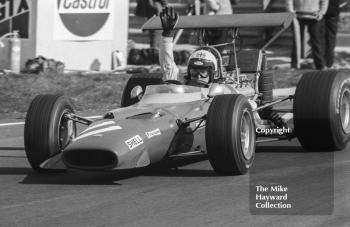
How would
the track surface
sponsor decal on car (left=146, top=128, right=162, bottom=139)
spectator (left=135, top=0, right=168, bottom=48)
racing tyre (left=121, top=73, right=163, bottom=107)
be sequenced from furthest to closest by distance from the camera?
spectator (left=135, top=0, right=168, bottom=48)
racing tyre (left=121, top=73, right=163, bottom=107)
sponsor decal on car (left=146, top=128, right=162, bottom=139)
the track surface

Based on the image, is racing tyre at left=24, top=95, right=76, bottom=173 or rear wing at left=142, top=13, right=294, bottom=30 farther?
rear wing at left=142, top=13, right=294, bottom=30

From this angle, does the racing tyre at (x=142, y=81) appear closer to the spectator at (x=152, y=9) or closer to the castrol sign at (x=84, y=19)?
the castrol sign at (x=84, y=19)

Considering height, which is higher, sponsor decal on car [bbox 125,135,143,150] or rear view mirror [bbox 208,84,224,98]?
rear view mirror [bbox 208,84,224,98]

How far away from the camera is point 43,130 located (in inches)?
325

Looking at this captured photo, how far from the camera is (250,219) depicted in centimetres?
631

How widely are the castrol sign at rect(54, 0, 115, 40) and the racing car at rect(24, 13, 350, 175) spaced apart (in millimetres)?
7007

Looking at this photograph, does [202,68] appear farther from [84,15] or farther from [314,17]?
[84,15]

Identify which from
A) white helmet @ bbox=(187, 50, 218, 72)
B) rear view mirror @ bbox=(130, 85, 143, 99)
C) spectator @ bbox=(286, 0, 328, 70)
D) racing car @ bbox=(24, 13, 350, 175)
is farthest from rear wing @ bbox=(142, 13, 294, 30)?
spectator @ bbox=(286, 0, 328, 70)

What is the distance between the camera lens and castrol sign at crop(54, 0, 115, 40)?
1711 cm

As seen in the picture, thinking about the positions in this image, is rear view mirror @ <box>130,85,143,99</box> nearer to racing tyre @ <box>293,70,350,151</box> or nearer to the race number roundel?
racing tyre @ <box>293,70,350,151</box>

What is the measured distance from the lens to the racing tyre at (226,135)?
25.4 ft

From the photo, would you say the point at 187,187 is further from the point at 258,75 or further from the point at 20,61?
the point at 20,61

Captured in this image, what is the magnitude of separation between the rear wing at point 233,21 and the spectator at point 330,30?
7.66 m

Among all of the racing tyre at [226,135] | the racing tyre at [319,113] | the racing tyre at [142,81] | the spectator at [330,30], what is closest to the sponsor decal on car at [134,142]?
the racing tyre at [226,135]
